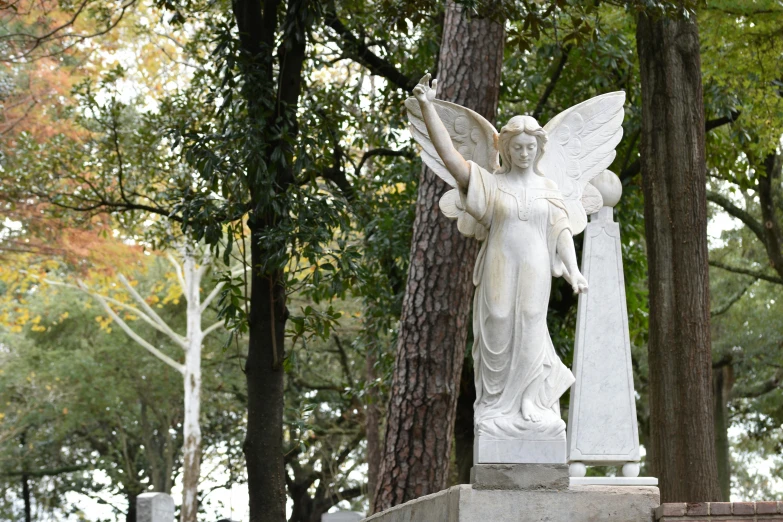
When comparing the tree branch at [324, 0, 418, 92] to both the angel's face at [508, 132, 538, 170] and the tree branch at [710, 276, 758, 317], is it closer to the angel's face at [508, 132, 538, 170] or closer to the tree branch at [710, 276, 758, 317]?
the angel's face at [508, 132, 538, 170]

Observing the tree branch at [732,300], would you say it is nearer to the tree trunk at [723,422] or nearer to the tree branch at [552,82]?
the tree trunk at [723,422]

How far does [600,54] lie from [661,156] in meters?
3.35

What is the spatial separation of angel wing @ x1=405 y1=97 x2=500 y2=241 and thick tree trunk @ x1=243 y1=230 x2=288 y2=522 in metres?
3.50

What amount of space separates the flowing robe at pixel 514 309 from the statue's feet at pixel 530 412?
0.07 feet

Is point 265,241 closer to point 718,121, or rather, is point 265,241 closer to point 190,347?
point 718,121

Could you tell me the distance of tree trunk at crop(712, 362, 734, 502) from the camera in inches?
795

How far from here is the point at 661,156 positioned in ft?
34.3

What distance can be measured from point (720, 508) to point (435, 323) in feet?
15.3

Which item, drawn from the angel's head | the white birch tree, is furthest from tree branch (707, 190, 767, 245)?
the angel's head

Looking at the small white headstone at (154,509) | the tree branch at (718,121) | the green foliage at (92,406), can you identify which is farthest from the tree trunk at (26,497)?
the tree branch at (718,121)

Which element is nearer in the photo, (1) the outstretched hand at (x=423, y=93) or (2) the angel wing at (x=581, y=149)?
(1) the outstretched hand at (x=423, y=93)

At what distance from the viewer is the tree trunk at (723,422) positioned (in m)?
20.2

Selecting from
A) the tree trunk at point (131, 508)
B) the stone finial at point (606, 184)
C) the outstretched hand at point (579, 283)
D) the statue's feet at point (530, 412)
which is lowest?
the tree trunk at point (131, 508)

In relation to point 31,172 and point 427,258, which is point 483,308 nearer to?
point 427,258
